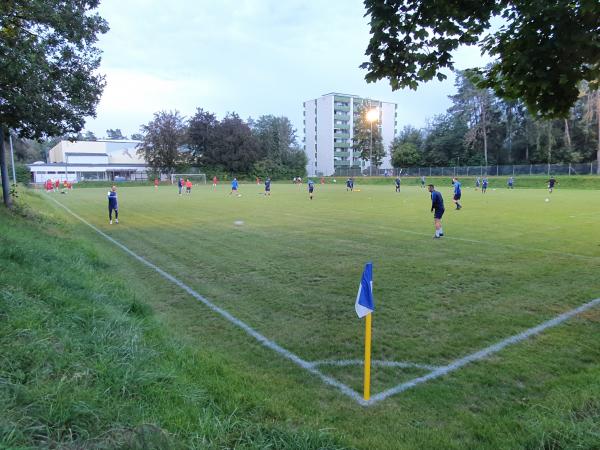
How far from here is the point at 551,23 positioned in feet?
20.9

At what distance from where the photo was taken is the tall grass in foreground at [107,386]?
2793 millimetres

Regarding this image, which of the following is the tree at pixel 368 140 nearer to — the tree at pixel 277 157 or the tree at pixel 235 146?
the tree at pixel 277 157

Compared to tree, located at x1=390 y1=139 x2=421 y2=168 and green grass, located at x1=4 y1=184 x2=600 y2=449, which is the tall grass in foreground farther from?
tree, located at x1=390 y1=139 x2=421 y2=168

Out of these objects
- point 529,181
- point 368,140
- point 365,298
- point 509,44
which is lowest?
point 365,298

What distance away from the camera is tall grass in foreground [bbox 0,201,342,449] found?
9.16 ft

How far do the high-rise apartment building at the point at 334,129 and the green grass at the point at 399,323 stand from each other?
9828cm

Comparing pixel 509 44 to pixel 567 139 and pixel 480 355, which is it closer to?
pixel 480 355

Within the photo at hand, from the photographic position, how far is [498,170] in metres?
65.8

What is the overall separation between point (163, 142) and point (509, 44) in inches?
3171

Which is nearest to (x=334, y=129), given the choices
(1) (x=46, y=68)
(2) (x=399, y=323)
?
(1) (x=46, y=68)

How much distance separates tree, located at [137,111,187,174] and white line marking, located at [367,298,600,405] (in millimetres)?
82029

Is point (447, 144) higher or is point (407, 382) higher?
point (447, 144)

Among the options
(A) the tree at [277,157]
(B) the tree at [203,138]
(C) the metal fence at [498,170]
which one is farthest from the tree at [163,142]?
(C) the metal fence at [498,170]

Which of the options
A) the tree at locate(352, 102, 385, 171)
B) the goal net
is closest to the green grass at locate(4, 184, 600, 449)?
the goal net
